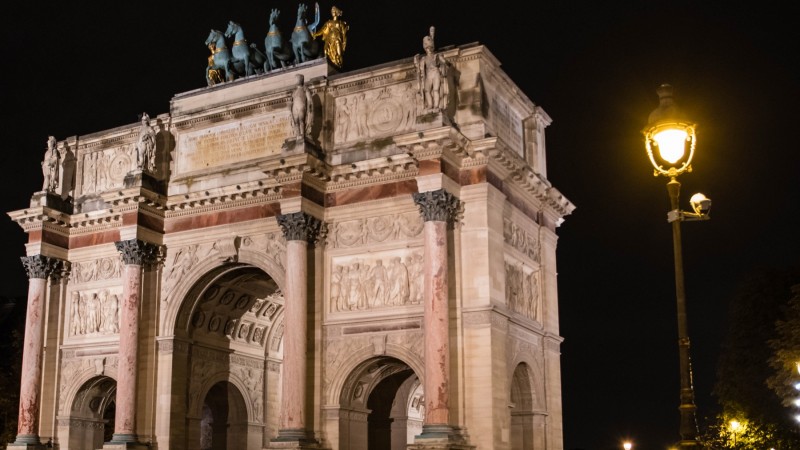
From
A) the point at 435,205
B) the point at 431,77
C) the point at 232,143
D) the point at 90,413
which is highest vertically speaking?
the point at 431,77

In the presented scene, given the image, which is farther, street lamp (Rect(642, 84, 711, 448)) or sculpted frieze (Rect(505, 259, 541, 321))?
sculpted frieze (Rect(505, 259, 541, 321))

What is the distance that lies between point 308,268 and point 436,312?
4.65 meters

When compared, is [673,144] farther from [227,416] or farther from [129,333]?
[227,416]

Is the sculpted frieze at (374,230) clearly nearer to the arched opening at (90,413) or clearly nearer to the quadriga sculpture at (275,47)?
the quadriga sculpture at (275,47)

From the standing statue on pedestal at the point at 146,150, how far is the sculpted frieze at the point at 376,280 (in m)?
6.94

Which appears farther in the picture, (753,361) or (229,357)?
(753,361)

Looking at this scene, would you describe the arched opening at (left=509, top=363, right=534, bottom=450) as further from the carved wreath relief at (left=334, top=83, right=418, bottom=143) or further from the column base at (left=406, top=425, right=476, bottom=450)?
the carved wreath relief at (left=334, top=83, right=418, bottom=143)

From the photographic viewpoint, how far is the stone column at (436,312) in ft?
78.6

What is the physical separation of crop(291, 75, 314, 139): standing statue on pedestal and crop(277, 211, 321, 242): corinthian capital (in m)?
2.28

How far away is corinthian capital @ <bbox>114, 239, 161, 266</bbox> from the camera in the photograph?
1153 inches

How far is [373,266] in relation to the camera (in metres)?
27.0

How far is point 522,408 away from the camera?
2803 centimetres

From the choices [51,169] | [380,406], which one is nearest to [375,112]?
[380,406]

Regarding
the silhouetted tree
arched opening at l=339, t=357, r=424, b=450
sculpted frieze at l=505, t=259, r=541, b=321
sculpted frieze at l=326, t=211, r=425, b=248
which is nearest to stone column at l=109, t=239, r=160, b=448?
sculpted frieze at l=326, t=211, r=425, b=248
